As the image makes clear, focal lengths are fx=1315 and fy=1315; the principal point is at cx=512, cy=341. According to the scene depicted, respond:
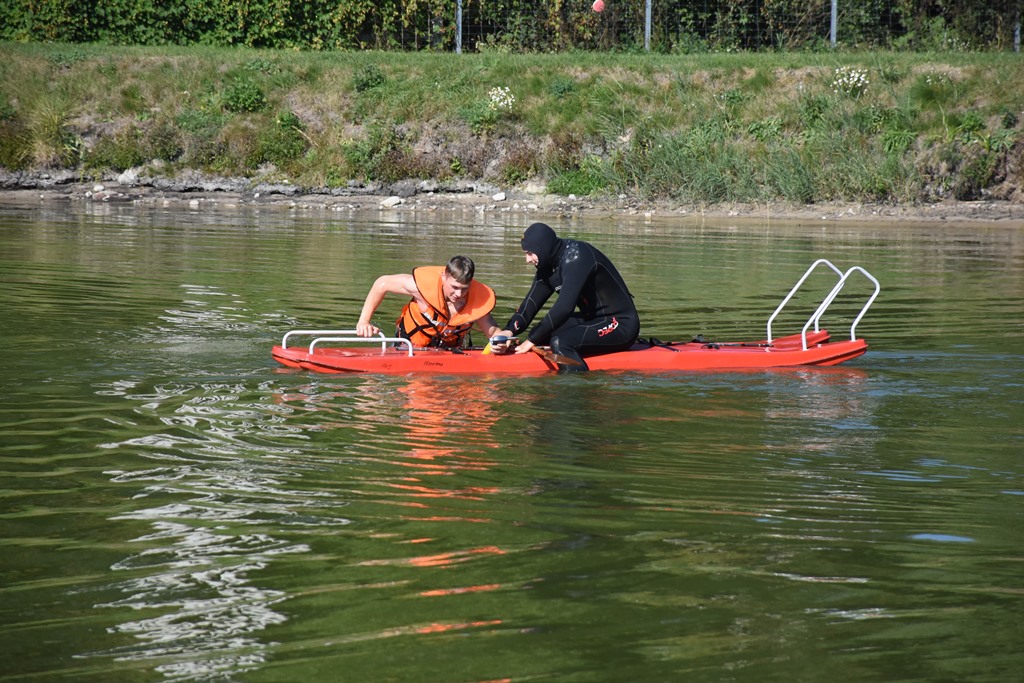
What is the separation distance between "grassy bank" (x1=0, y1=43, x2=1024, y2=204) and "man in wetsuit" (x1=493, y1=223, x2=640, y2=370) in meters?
15.9

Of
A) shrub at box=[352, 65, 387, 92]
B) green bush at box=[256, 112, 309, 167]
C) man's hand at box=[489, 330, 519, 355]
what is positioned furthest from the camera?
shrub at box=[352, 65, 387, 92]

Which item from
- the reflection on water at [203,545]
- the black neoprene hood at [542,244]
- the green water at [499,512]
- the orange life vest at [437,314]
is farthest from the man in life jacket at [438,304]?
the reflection on water at [203,545]

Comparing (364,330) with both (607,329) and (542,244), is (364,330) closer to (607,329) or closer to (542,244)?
(542,244)

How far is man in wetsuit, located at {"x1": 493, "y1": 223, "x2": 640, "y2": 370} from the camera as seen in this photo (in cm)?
1098

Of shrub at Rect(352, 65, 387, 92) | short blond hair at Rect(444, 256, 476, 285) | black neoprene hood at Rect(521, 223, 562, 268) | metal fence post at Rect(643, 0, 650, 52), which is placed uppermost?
metal fence post at Rect(643, 0, 650, 52)

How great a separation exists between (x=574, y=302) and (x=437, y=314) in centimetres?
117

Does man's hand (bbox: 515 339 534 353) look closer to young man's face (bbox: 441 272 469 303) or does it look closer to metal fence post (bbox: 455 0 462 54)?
young man's face (bbox: 441 272 469 303)

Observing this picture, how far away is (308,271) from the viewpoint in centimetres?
1719

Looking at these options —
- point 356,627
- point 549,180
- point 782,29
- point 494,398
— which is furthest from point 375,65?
point 356,627

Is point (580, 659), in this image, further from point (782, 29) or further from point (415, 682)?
point (782, 29)

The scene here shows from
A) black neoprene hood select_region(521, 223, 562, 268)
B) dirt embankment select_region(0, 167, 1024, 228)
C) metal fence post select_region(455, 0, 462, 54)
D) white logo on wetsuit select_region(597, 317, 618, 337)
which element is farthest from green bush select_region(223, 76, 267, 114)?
white logo on wetsuit select_region(597, 317, 618, 337)

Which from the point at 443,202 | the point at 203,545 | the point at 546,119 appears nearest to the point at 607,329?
the point at 203,545

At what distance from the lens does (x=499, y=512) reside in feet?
21.7

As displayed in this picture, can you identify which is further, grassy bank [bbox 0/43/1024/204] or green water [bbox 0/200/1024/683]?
grassy bank [bbox 0/43/1024/204]
